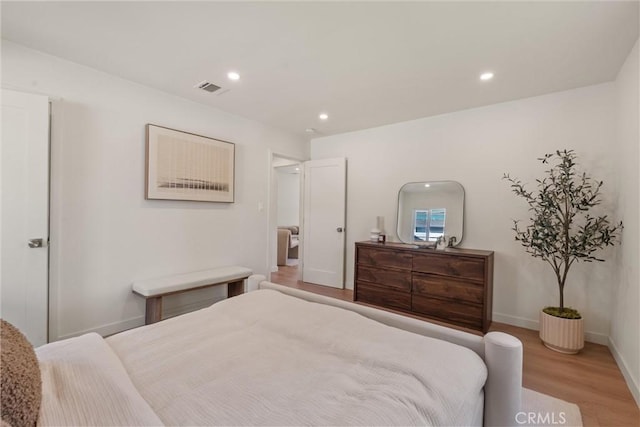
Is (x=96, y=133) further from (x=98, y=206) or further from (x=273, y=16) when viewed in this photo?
(x=273, y=16)

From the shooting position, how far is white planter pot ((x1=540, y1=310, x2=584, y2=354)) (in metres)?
2.41

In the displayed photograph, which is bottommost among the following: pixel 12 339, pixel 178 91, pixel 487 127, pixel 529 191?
pixel 12 339

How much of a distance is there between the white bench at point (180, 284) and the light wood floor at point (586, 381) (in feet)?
9.31

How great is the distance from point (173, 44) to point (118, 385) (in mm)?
2275

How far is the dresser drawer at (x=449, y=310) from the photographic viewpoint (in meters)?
2.93

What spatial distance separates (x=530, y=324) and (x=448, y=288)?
36.0 inches

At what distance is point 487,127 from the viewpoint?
10.8 feet

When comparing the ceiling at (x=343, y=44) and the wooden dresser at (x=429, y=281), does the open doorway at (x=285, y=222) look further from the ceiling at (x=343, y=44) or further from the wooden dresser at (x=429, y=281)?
the ceiling at (x=343, y=44)

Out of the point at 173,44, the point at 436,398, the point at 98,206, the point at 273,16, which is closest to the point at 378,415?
the point at 436,398

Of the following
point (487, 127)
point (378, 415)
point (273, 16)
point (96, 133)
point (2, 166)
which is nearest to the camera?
point (378, 415)

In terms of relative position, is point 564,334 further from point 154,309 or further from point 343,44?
point 154,309

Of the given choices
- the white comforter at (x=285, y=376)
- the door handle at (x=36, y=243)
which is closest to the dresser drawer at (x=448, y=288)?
the white comforter at (x=285, y=376)

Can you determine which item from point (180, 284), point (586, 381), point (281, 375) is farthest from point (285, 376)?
point (586, 381)

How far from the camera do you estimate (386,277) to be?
3.55 m
